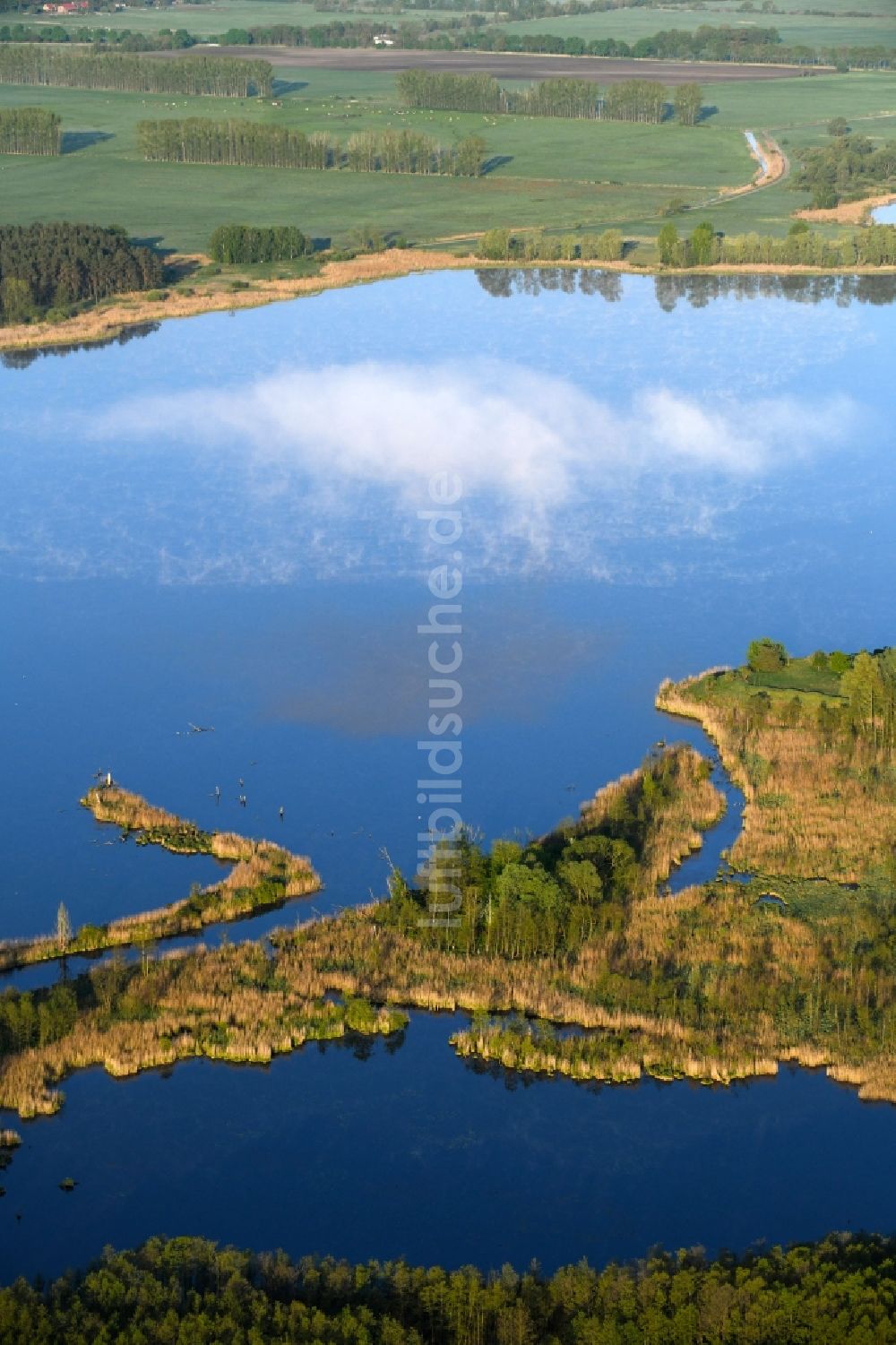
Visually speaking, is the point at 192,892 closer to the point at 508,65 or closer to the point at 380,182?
the point at 380,182

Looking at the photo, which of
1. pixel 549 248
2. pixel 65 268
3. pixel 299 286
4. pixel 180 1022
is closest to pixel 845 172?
pixel 549 248

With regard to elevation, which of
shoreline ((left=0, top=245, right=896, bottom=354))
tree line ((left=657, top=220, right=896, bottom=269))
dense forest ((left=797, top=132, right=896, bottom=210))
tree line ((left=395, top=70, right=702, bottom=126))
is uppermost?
tree line ((left=395, top=70, right=702, bottom=126))

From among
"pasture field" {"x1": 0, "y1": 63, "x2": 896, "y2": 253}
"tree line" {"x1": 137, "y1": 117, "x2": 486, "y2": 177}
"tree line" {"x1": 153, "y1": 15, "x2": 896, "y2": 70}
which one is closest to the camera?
"pasture field" {"x1": 0, "y1": 63, "x2": 896, "y2": 253}

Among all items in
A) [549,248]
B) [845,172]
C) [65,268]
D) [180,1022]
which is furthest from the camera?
[845,172]

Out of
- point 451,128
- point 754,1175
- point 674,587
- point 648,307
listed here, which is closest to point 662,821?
point 754,1175

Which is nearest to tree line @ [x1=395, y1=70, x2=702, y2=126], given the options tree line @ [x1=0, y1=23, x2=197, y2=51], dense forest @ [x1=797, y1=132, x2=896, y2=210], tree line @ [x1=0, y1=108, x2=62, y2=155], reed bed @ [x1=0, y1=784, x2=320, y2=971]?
dense forest @ [x1=797, y1=132, x2=896, y2=210]

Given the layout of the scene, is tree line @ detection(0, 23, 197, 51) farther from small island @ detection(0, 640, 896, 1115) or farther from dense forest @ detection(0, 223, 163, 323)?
small island @ detection(0, 640, 896, 1115)

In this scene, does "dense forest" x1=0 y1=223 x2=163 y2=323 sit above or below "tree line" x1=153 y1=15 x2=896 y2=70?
below
